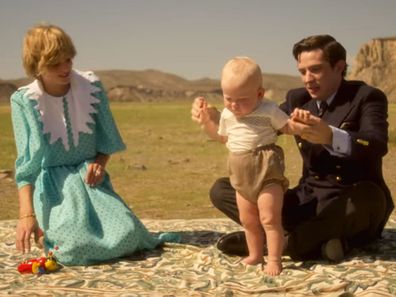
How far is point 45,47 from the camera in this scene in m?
4.78

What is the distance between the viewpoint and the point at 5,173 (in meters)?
12.2

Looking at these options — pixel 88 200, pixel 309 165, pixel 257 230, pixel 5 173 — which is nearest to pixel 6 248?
pixel 88 200

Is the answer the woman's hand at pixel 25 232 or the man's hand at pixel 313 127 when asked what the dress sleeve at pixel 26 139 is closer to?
the woman's hand at pixel 25 232

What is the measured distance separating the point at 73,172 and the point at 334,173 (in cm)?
192

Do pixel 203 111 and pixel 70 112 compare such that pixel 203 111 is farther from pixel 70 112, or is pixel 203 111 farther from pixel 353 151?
pixel 70 112

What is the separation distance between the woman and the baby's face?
124cm

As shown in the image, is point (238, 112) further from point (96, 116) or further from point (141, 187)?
point (141, 187)

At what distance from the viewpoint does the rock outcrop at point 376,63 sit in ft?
268

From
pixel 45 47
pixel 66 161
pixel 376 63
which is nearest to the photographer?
pixel 45 47

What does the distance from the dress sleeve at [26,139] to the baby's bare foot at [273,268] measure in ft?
6.18

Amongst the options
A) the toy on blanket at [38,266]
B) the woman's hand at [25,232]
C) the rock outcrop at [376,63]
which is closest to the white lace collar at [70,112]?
the woman's hand at [25,232]

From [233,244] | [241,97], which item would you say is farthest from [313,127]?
[233,244]

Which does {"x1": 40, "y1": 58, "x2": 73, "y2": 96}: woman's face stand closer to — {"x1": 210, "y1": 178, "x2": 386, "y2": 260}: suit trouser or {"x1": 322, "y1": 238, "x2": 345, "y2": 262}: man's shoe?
{"x1": 210, "y1": 178, "x2": 386, "y2": 260}: suit trouser

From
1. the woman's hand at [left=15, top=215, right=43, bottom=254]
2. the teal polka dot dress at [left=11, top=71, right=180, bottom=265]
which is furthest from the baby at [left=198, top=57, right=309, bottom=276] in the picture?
the woman's hand at [left=15, top=215, right=43, bottom=254]
